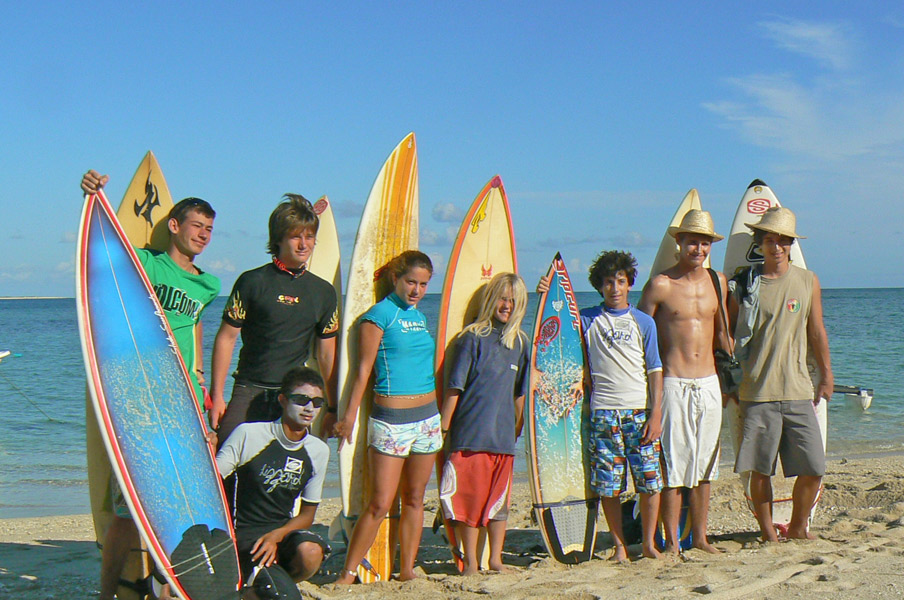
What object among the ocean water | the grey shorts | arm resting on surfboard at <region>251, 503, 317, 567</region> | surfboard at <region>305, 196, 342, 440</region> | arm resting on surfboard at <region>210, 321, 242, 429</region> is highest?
surfboard at <region>305, 196, 342, 440</region>

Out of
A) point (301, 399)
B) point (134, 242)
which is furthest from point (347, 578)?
point (134, 242)

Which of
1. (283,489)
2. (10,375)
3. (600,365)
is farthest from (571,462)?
(10,375)

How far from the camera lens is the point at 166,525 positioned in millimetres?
3119

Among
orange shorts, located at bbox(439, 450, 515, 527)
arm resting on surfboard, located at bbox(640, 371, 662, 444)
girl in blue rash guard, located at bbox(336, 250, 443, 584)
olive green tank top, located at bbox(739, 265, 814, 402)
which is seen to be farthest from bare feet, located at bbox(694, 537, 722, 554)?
girl in blue rash guard, located at bbox(336, 250, 443, 584)

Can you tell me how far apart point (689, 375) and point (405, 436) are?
4.89 feet

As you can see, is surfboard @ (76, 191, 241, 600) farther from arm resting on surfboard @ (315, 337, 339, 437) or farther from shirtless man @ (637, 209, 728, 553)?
shirtless man @ (637, 209, 728, 553)

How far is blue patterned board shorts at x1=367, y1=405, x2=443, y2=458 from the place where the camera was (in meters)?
3.55

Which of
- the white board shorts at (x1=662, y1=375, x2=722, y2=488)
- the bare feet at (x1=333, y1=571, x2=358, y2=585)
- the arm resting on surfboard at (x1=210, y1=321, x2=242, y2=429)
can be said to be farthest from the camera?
the white board shorts at (x1=662, y1=375, x2=722, y2=488)

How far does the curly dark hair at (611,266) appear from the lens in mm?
3885

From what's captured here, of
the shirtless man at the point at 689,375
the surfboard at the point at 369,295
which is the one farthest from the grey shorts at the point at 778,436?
the surfboard at the point at 369,295

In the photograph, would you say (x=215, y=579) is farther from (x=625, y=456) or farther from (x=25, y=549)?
(x=25, y=549)

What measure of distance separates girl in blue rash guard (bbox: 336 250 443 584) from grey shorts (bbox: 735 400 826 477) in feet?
5.54

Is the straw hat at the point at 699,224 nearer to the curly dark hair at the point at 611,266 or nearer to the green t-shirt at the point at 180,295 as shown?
the curly dark hair at the point at 611,266

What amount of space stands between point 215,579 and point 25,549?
96.0 inches
